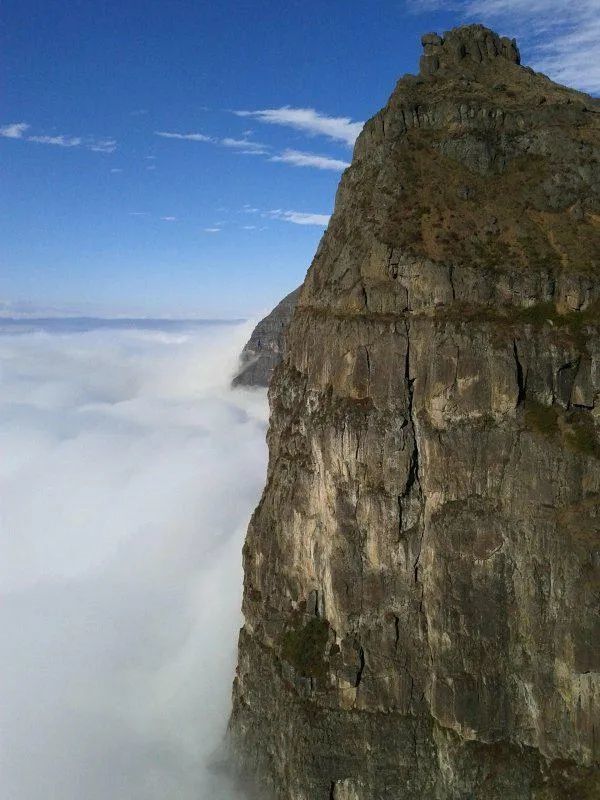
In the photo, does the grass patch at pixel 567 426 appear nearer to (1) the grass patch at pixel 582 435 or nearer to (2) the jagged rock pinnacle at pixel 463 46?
(1) the grass patch at pixel 582 435

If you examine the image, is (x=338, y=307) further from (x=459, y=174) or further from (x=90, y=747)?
(x=90, y=747)

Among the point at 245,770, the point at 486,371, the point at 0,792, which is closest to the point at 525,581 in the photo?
the point at 486,371

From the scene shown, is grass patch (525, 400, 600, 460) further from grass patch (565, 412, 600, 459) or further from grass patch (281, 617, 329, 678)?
grass patch (281, 617, 329, 678)

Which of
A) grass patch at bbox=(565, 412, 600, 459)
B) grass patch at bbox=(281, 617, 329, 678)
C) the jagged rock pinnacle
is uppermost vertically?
the jagged rock pinnacle

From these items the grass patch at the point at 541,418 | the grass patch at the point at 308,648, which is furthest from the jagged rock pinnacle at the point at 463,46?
the grass patch at the point at 308,648

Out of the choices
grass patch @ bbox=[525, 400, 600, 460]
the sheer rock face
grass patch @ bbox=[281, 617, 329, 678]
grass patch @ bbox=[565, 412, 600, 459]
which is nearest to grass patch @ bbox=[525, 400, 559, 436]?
grass patch @ bbox=[525, 400, 600, 460]

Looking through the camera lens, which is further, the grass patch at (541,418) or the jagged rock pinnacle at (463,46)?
the jagged rock pinnacle at (463,46)

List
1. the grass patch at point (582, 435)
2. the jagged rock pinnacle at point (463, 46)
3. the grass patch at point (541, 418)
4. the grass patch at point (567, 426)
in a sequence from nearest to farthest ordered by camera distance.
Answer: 1. the grass patch at point (582, 435)
2. the grass patch at point (567, 426)
3. the grass patch at point (541, 418)
4. the jagged rock pinnacle at point (463, 46)

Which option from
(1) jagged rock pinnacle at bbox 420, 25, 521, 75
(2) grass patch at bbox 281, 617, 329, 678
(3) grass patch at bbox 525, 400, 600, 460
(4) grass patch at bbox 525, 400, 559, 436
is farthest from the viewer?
(1) jagged rock pinnacle at bbox 420, 25, 521, 75
